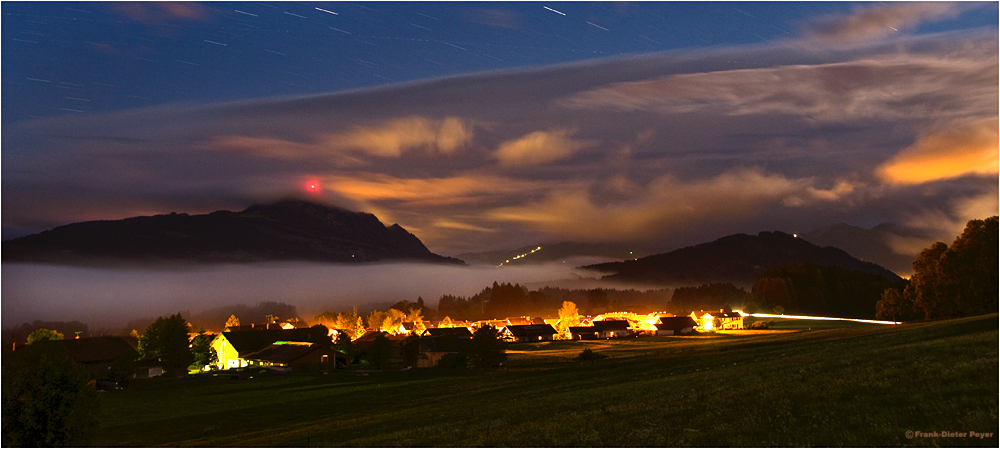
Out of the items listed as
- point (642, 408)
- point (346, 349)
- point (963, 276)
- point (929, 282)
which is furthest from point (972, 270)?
point (346, 349)

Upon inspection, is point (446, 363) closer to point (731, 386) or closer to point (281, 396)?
point (281, 396)

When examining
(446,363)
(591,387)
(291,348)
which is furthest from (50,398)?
(291,348)

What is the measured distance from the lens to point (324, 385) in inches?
3123

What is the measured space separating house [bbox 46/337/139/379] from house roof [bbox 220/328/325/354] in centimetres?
3048

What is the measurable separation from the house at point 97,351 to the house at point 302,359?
71.2 feet

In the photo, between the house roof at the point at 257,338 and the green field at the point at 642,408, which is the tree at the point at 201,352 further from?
the green field at the point at 642,408

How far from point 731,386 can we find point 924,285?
85.2 metres

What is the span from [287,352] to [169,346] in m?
20.2

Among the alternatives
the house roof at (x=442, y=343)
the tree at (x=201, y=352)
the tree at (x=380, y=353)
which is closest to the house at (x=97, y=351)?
the tree at (x=201, y=352)

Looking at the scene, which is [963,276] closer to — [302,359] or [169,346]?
[302,359]

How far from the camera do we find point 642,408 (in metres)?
36.1

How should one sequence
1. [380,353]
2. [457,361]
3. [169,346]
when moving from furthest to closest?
[169,346] → [380,353] → [457,361]

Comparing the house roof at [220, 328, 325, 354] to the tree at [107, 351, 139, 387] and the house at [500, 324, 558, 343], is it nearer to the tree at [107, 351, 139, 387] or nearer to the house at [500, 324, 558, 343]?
the tree at [107, 351, 139, 387]

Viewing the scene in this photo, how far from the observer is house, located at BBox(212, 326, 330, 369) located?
459 ft
